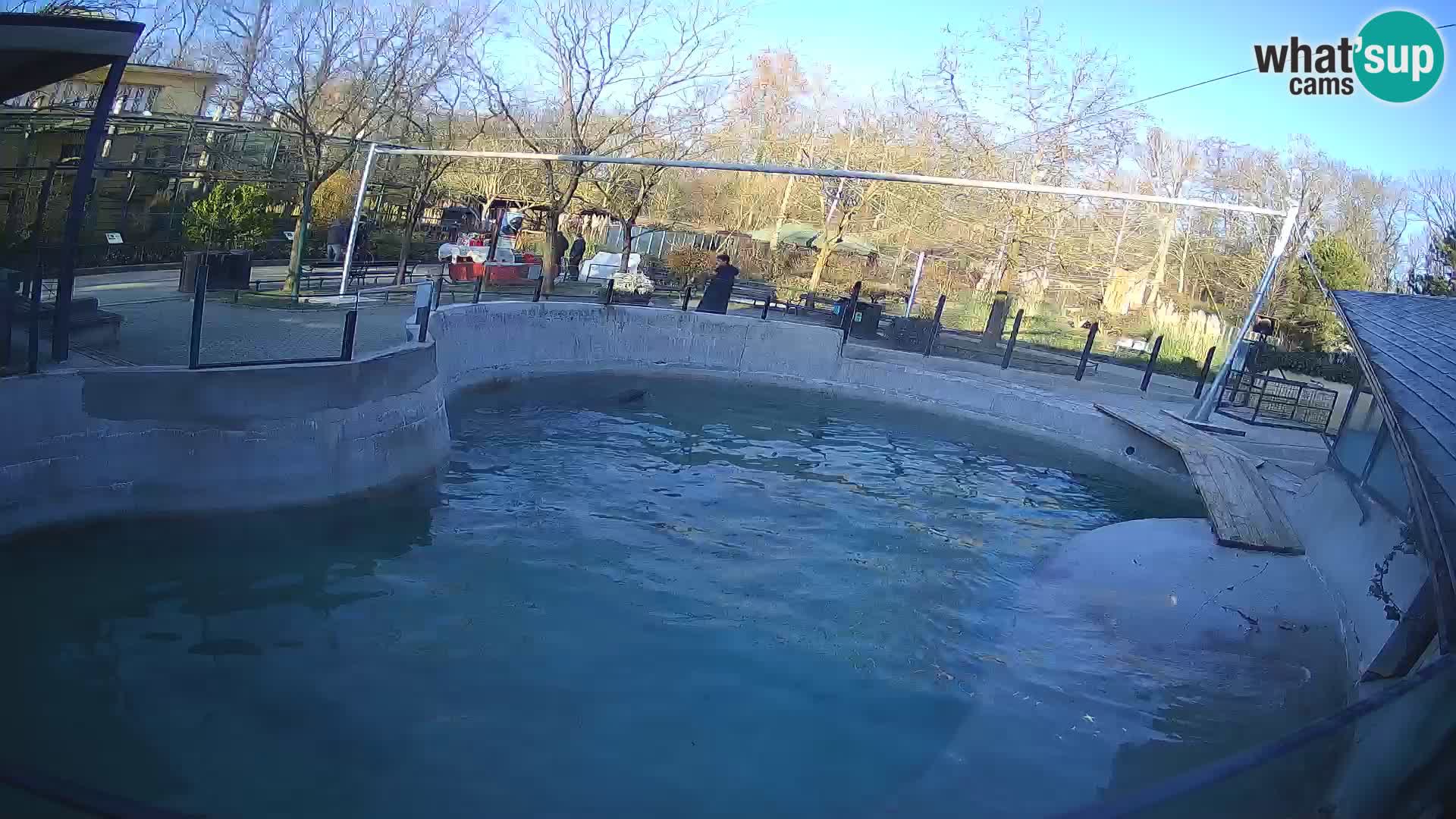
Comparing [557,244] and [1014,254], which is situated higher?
[1014,254]

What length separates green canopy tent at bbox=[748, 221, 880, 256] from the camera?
33469 millimetres

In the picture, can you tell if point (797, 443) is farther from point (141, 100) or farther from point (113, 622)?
point (141, 100)

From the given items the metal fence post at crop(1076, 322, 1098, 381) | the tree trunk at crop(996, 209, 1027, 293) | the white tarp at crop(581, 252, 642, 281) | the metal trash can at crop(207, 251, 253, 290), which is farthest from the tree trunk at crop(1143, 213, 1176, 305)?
the metal trash can at crop(207, 251, 253, 290)

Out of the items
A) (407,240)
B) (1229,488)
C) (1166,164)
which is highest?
(1166,164)

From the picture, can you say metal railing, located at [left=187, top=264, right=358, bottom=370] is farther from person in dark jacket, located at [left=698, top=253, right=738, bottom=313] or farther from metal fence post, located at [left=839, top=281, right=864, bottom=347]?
metal fence post, located at [left=839, top=281, right=864, bottom=347]

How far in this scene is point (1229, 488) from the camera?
11.8 meters

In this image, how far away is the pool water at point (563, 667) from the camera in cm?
624

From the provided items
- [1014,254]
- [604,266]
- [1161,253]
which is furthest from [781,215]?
[604,266]

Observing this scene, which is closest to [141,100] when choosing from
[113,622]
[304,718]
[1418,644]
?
[113,622]

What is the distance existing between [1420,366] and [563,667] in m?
6.74

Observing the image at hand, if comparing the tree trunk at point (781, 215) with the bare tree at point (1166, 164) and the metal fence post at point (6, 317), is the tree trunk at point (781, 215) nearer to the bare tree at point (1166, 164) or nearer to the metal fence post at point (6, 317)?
the bare tree at point (1166, 164)

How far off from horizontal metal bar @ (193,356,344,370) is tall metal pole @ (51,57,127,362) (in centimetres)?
108

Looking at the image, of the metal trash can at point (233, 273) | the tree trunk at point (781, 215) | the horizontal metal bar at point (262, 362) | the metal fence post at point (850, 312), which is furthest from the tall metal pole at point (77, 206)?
the tree trunk at point (781, 215)

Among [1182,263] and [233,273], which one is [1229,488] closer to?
[233,273]
